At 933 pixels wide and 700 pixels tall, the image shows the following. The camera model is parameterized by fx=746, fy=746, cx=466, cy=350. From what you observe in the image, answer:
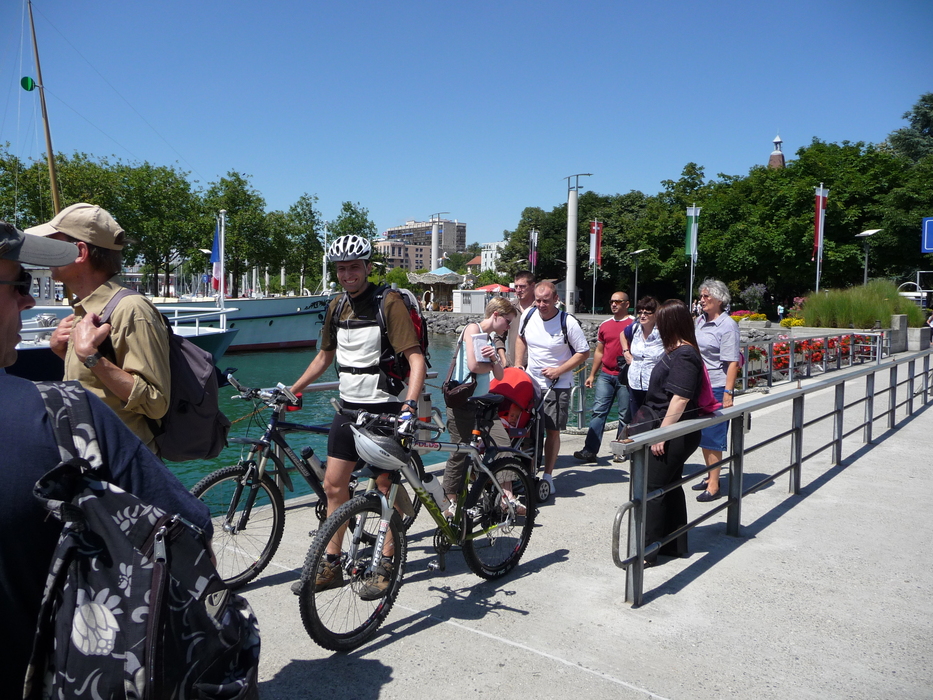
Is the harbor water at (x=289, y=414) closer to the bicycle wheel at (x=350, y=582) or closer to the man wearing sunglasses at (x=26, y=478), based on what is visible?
the bicycle wheel at (x=350, y=582)

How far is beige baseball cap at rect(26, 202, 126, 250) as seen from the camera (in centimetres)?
259

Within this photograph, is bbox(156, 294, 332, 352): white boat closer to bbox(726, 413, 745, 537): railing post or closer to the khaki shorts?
the khaki shorts

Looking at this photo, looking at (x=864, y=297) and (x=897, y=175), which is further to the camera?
(x=897, y=175)

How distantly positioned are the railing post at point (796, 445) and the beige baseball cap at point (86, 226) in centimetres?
504

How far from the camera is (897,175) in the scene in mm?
40688

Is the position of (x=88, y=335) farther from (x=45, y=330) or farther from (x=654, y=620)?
(x=45, y=330)

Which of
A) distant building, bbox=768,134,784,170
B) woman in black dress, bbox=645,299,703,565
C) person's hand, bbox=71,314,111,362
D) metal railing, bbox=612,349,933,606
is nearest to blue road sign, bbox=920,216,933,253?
metal railing, bbox=612,349,933,606

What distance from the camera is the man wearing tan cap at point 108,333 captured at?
102 inches

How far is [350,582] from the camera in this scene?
3.32 meters

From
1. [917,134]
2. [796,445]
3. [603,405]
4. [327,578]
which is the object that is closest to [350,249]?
[327,578]

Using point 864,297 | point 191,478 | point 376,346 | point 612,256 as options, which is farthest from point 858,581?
point 612,256

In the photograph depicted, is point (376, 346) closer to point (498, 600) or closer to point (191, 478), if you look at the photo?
point (498, 600)

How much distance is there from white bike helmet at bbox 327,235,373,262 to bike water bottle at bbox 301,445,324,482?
108cm

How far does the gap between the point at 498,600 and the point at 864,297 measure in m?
21.4
